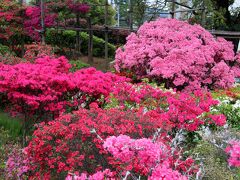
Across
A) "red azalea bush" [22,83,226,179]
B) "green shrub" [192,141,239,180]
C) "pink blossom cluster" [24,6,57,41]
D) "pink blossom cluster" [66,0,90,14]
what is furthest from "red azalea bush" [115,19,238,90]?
"red azalea bush" [22,83,226,179]

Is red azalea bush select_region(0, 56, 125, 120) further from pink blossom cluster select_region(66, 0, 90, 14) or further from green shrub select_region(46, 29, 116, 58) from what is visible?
green shrub select_region(46, 29, 116, 58)

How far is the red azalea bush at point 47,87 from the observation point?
604 cm

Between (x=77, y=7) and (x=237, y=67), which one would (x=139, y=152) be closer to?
(x=237, y=67)

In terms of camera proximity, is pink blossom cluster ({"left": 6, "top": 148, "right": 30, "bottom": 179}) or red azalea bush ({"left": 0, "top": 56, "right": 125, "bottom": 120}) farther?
red azalea bush ({"left": 0, "top": 56, "right": 125, "bottom": 120})

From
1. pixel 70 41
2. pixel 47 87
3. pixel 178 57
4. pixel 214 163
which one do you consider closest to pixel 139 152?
pixel 214 163

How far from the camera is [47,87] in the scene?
6230 millimetres

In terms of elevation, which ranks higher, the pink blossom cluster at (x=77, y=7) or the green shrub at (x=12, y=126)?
the pink blossom cluster at (x=77, y=7)

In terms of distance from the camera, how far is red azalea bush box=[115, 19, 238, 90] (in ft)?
34.0

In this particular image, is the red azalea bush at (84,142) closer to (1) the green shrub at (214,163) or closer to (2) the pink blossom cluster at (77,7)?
(1) the green shrub at (214,163)

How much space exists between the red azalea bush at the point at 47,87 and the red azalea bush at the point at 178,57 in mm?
3426

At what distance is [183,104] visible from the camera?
6039 millimetres

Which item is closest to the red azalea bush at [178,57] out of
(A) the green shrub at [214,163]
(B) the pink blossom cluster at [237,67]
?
(B) the pink blossom cluster at [237,67]

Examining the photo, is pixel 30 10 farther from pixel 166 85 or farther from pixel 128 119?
pixel 128 119

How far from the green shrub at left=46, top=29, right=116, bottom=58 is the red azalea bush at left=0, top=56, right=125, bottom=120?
12594 millimetres
